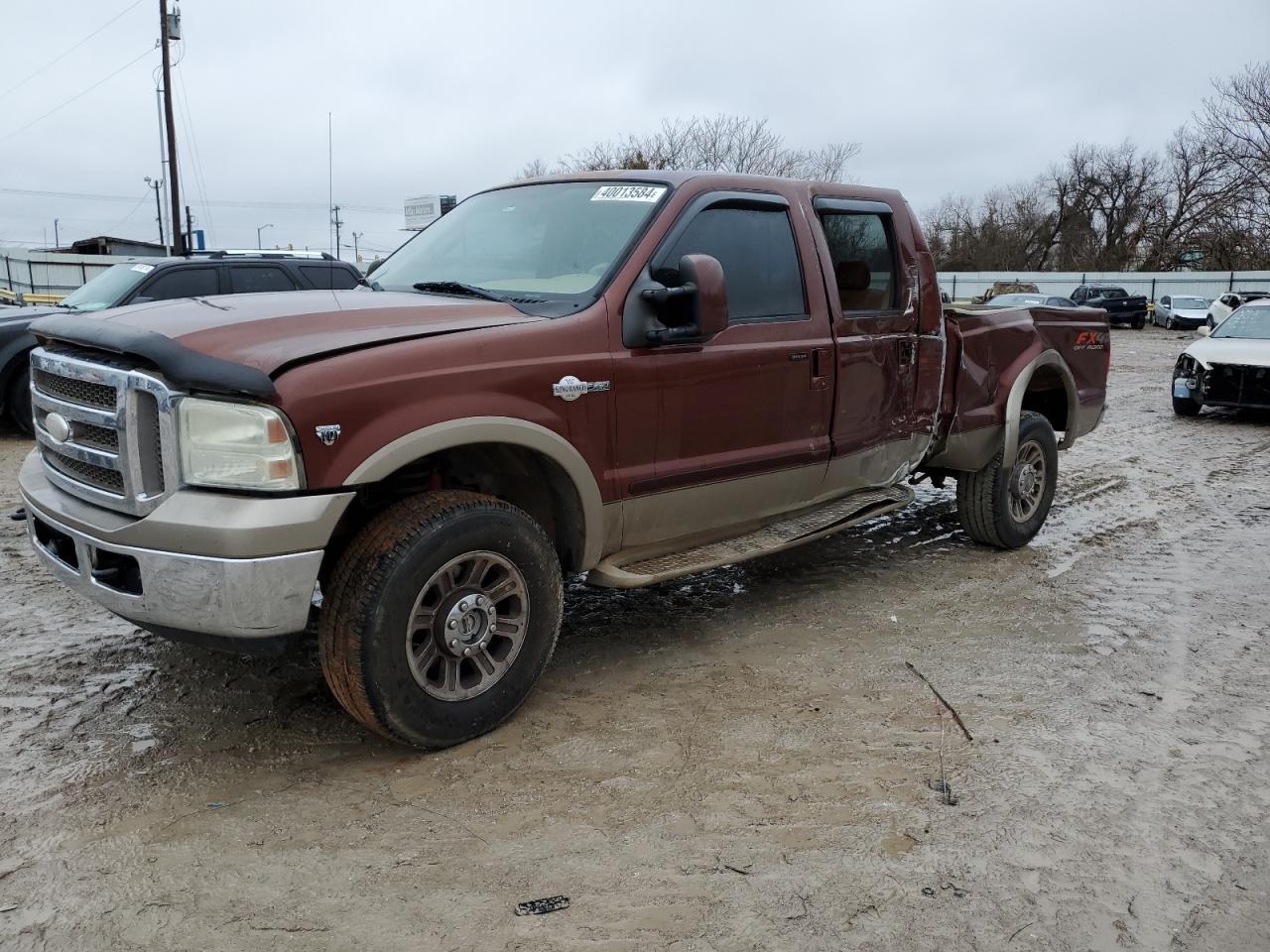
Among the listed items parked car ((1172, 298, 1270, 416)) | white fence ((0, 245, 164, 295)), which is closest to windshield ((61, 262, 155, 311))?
parked car ((1172, 298, 1270, 416))

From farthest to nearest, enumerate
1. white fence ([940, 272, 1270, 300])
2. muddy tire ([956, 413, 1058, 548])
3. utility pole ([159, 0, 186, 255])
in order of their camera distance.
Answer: white fence ([940, 272, 1270, 300]), utility pole ([159, 0, 186, 255]), muddy tire ([956, 413, 1058, 548])

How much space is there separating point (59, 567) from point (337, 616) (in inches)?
40.6

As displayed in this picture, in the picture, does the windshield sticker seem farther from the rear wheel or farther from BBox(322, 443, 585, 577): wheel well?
Answer: the rear wheel

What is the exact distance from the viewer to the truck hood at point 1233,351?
38.2ft

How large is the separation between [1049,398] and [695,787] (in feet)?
15.3

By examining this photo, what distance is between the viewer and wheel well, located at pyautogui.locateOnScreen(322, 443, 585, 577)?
3.57 m

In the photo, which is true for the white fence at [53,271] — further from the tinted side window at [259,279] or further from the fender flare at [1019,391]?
the fender flare at [1019,391]

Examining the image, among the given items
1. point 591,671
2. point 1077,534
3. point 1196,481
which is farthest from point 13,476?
point 1196,481

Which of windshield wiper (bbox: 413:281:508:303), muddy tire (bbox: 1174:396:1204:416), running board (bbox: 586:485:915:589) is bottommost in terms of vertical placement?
muddy tire (bbox: 1174:396:1204:416)

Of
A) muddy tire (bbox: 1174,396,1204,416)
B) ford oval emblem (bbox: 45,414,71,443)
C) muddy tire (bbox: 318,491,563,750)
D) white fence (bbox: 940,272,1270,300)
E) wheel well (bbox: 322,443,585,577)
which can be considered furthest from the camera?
white fence (bbox: 940,272,1270,300)

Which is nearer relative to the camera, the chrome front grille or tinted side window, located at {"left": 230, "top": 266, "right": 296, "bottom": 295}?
the chrome front grille

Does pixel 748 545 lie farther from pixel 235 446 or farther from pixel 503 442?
pixel 235 446

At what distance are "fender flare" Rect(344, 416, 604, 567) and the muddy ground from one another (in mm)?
722

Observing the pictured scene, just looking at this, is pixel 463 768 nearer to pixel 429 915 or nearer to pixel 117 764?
pixel 429 915
